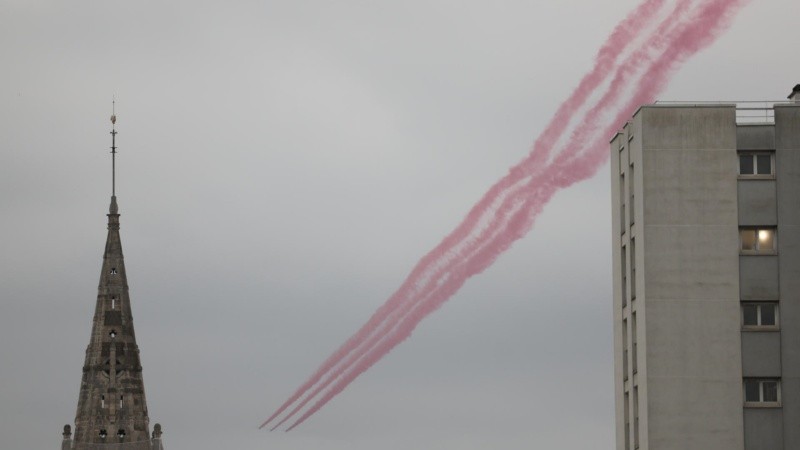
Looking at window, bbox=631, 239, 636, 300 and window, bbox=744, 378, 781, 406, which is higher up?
window, bbox=631, 239, 636, 300

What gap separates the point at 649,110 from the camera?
182500 millimetres

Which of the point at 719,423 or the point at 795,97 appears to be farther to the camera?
the point at 795,97

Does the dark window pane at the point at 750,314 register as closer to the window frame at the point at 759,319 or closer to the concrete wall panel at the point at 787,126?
the window frame at the point at 759,319

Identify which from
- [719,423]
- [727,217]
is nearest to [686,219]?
[727,217]

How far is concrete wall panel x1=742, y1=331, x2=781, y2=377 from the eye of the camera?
179125 millimetres

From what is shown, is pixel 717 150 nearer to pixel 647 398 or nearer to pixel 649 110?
pixel 649 110

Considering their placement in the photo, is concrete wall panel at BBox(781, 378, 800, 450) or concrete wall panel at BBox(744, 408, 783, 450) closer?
concrete wall panel at BBox(781, 378, 800, 450)

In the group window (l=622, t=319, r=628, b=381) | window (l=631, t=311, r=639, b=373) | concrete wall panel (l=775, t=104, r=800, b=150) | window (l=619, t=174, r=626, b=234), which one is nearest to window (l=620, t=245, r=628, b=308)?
window (l=622, t=319, r=628, b=381)

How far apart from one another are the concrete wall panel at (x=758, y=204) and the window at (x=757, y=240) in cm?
73

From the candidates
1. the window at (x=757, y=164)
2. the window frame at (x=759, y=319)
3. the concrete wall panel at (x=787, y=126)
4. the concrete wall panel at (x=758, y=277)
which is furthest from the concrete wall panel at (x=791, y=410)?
the concrete wall panel at (x=787, y=126)

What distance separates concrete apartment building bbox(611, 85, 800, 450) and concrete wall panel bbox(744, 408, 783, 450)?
2.9 inches

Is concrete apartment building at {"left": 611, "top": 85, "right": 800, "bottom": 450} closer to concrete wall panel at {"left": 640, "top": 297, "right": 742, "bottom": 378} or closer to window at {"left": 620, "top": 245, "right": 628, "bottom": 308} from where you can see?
concrete wall panel at {"left": 640, "top": 297, "right": 742, "bottom": 378}

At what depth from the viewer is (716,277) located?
181 m

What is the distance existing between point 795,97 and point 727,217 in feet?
48.9
